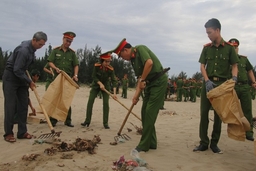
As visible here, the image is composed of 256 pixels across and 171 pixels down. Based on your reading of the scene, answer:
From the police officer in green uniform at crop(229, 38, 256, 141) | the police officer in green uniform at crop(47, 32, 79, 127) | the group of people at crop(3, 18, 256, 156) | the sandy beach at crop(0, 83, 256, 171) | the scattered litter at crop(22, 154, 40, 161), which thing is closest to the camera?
the sandy beach at crop(0, 83, 256, 171)

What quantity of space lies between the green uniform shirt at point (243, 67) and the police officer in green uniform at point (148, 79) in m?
2.35

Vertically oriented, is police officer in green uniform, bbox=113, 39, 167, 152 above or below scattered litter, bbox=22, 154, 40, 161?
above

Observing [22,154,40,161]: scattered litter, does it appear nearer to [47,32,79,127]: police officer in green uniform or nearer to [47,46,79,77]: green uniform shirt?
[47,32,79,127]: police officer in green uniform

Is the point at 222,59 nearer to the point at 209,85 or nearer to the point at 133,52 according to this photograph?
the point at 209,85

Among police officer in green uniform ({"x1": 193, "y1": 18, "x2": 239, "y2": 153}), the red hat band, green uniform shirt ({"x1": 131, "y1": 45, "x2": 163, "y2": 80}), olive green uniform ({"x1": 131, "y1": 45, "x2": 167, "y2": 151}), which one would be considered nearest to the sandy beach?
olive green uniform ({"x1": 131, "y1": 45, "x2": 167, "y2": 151})

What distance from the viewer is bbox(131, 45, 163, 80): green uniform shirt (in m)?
4.42

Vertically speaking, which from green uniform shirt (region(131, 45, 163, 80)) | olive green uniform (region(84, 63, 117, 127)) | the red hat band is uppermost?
the red hat band

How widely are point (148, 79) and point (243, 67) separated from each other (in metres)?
2.83

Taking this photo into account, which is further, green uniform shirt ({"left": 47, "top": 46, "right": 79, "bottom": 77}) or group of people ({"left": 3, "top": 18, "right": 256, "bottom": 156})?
green uniform shirt ({"left": 47, "top": 46, "right": 79, "bottom": 77})

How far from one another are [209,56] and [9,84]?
→ 3.75 metres

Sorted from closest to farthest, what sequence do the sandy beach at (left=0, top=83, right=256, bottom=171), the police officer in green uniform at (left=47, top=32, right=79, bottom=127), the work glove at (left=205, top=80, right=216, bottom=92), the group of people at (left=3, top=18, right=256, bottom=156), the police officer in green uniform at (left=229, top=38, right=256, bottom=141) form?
the sandy beach at (left=0, top=83, right=256, bottom=171) → the work glove at (left=205, top=80, right=216, bottom=92) → the group of people at (left=3, top=18, right=256, bottom=156) → the police officer in green uniform at (left=229, top=38, right=256, bottom=141) → the police officer in green uniform at (left=47, top=32, right=79, bottom=127)

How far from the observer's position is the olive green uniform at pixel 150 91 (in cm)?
448

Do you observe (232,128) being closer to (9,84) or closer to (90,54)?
(9,84)

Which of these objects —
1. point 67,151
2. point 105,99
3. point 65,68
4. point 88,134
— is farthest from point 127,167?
point 65,68
